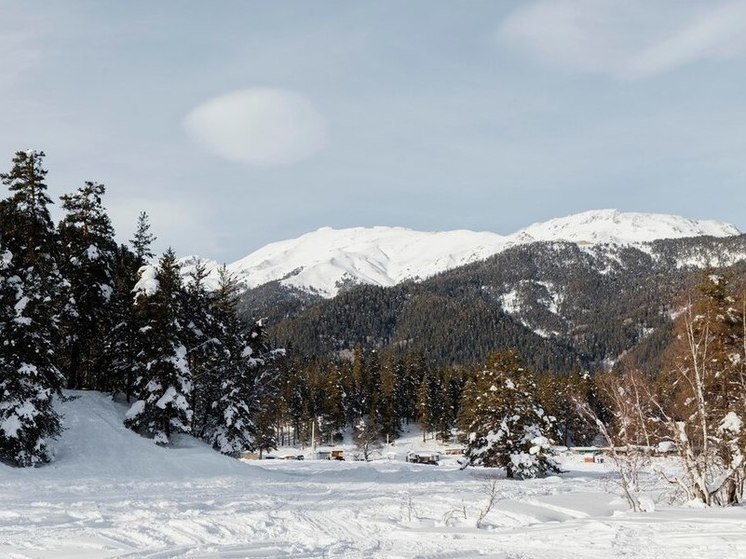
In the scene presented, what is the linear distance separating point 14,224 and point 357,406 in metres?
83.3

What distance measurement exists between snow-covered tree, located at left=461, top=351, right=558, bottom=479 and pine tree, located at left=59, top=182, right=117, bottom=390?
2372cm

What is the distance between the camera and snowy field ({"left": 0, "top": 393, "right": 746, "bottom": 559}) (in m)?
12.4

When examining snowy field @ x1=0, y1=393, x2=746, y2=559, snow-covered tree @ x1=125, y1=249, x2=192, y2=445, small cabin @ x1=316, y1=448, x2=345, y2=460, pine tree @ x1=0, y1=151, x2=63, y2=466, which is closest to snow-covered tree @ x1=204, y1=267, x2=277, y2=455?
snow-covered tree @ x1=125, y1=249, x2=192, y2=445

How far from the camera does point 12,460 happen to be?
27047mm

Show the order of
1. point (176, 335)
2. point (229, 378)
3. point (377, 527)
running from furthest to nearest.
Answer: point (229, 378)
point (176, 335)
point (377, 527)

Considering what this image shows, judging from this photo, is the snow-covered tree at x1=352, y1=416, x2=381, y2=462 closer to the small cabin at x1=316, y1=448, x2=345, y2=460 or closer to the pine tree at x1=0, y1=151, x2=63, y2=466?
the small cabin at x1=316, y1=448, x2=345, y2=460

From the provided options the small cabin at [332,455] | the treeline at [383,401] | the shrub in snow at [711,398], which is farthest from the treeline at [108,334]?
the treeline at [383,401]

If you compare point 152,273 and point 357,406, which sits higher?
point 152,273

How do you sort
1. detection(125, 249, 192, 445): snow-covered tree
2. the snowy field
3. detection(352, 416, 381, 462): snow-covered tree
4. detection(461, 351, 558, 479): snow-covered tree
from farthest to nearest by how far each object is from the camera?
1. detection(352, 416, 381, 462): snow-covered tree
2. detection(461, 351, 558, 479): snow-covered tree
3. detection(125, 249, 192, 445): snow-covered tree
4. the snowy field

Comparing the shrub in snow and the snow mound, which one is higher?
the shrub in snow

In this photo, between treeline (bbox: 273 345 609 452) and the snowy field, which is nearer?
the snowy field

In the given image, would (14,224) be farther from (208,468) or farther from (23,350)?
(208,468)

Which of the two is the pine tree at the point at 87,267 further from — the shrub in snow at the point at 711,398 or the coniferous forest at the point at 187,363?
the shrub in snow at the point at 711,398

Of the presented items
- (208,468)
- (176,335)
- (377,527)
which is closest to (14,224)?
(176,335)
